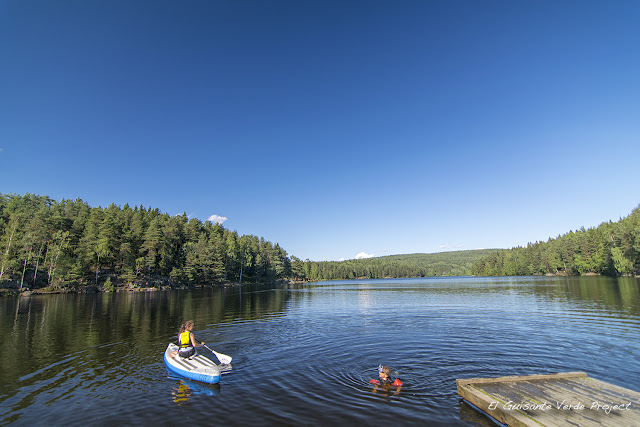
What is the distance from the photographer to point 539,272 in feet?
593

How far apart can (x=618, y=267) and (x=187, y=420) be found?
14649 centimetres

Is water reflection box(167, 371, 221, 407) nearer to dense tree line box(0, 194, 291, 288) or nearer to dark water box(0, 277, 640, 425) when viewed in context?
dark water box(0, 277, 640, 425)

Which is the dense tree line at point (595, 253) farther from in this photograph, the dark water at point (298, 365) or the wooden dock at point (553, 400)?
A: the wooden dock at point (553, 400)

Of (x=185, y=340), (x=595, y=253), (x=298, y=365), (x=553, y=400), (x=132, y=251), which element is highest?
(x=132, y=251)

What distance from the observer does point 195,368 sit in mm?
14133

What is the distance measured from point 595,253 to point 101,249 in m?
189

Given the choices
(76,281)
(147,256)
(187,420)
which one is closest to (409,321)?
(187,420)

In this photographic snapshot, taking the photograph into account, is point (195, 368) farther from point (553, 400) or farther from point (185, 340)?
point (553, 400)

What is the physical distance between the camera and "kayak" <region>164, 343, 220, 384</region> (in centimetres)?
1366

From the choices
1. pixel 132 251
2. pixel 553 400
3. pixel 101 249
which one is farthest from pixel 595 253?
pixel 101 249

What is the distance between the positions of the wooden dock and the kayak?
10255 mm

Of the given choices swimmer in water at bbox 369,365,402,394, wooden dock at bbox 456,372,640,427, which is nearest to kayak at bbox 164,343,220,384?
swimmer in water at bbox 369,365,402,394

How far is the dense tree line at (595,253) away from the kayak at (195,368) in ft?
444

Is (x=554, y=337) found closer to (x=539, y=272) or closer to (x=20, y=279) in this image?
(x=20, y=279)
